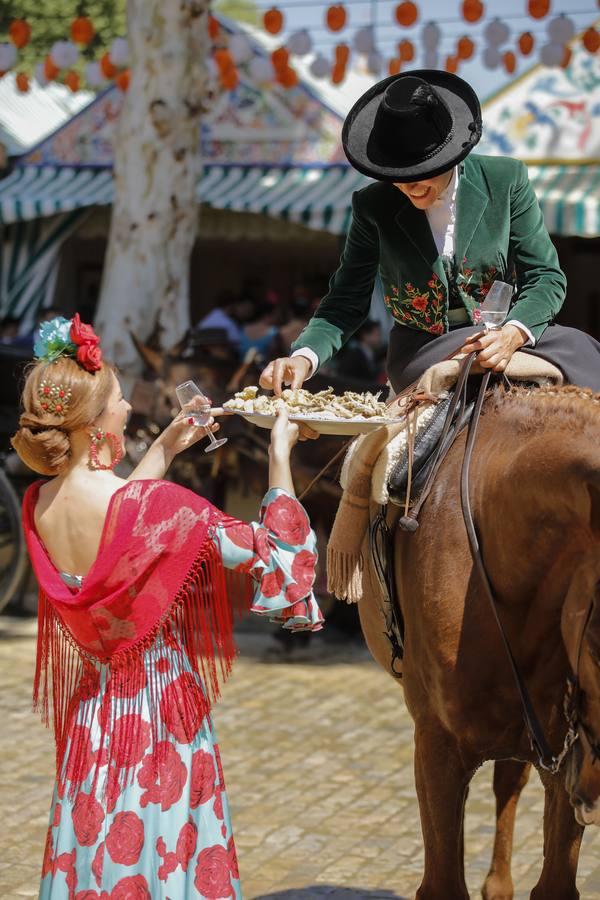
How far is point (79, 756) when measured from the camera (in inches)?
112

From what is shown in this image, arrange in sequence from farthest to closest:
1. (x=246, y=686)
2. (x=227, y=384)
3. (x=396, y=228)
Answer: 1. (x=227, y=384)
2. (x=246, y=686)
3. (x=396, y=228)

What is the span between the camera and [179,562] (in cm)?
280

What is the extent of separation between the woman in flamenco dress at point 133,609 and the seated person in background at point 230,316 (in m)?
7.39

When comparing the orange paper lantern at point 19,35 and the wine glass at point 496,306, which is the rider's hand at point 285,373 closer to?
the wine glass at point 496,306

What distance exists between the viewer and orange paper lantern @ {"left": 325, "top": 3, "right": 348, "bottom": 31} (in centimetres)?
1122

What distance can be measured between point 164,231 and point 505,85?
13.0 feet

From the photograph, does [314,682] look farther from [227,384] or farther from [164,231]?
[164,231]

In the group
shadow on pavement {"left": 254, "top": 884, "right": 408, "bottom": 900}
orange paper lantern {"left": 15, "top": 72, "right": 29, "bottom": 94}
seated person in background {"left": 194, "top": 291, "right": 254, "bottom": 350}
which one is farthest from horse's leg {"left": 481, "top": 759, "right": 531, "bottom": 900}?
orange paper lantern {"left": 15, "top": 72, "right": 29, "bottom": 94}

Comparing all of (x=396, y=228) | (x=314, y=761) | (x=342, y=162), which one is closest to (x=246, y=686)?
(x=314, y=761)

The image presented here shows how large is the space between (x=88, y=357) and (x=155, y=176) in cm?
627

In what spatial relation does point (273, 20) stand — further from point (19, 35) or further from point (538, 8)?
point (538, 8)

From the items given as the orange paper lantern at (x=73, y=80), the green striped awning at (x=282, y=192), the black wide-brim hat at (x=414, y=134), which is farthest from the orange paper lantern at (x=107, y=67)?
the black wide-brim hat at (x=414, y=134)

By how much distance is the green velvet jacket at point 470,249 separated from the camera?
3.46 meters

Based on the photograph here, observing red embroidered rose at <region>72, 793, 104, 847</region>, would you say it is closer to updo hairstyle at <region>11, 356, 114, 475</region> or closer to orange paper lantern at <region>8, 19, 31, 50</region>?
updo hairstyle at <region>11, 356, 114, 475</region>
